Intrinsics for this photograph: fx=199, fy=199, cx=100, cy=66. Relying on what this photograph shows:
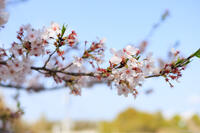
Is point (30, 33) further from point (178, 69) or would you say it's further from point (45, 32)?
point (178, 69)

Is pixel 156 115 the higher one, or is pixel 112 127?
pixel 156 115

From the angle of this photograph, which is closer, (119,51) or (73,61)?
(119,51)

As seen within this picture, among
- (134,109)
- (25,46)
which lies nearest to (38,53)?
(25,46)

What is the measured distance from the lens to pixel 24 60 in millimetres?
1314

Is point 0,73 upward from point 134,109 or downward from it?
upward

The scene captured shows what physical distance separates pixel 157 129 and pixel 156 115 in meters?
1.30

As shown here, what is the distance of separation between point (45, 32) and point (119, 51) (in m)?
0.49

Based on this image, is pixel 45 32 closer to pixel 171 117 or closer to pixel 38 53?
pixel 38 53

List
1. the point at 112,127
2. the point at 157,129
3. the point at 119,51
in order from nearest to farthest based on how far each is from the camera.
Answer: the point at 119,51, the point at 157,129, the point at 112,127

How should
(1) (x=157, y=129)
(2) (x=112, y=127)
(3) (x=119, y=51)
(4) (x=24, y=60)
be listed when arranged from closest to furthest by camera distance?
(3) (x=119, y=51) → (4) (x=24, y=60) → (1) (x=157, y=129) → (2) (x=112, y=127)

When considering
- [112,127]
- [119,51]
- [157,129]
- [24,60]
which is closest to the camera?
[119,51]

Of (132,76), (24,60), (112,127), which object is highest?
(24,60)

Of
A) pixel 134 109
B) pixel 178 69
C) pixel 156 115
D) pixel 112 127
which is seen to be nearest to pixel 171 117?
pixel 156 115

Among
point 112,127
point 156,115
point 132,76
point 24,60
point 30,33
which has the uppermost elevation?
point 30,33
